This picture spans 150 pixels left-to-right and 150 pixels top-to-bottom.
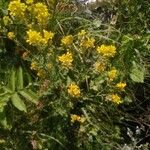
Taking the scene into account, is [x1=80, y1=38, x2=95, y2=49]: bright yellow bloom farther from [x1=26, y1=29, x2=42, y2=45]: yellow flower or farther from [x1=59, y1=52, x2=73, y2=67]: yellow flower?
[x1=26, y1=29, x2=42, y2=45]: yellow flower

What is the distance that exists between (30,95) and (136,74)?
769mm

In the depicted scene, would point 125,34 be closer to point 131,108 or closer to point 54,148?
point 131,108

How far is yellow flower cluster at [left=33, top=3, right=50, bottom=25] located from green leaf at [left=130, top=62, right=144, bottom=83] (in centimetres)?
68

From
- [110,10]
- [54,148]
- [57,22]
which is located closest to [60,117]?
[54,148]

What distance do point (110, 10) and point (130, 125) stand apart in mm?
1047

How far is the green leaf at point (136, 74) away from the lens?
3388 mm

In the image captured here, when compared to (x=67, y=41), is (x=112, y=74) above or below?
below

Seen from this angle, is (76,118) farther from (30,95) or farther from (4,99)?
(4,99)

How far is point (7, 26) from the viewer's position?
3.49m

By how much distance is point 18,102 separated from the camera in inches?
120

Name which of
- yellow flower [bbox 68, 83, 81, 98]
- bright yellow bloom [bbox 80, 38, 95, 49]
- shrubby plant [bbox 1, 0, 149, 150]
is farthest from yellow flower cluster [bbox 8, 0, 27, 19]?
yellow flower [bbox 68, 83, 81, 98]

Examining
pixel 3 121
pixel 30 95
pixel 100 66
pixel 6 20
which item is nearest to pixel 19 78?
pixel 30 95

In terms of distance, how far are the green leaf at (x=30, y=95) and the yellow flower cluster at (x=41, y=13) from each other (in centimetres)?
46

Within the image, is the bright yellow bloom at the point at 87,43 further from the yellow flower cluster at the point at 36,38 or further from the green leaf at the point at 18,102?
the green leaf at the point at 18,102
